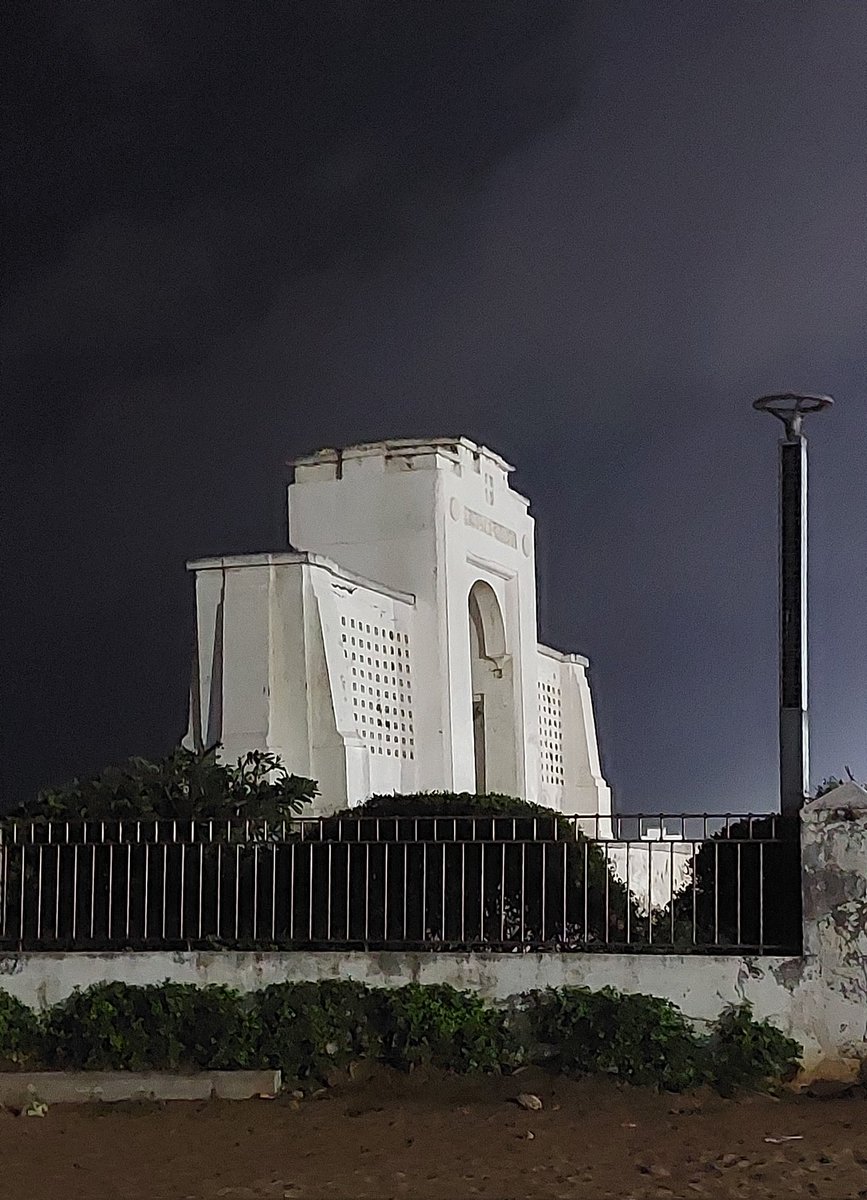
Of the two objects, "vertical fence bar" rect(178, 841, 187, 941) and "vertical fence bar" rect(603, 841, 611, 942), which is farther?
"vertical fence bar" rect(178, 841, 187, 941)

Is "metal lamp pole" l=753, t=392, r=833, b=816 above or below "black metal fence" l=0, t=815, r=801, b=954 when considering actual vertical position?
above

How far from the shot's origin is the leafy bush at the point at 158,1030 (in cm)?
1023

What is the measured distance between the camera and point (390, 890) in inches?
432

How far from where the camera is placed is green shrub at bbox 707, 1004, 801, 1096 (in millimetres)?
9469

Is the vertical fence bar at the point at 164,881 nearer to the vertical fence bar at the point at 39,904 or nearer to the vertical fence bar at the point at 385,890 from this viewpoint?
the vertical fence bar at the point at 39,904

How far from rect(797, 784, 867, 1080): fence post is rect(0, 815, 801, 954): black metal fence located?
0.32 m

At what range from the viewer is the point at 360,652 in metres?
17.0

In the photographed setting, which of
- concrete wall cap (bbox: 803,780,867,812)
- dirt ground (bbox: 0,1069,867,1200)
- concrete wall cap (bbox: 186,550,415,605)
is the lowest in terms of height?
dirt ground (bbox: 0,1069,867,1200)

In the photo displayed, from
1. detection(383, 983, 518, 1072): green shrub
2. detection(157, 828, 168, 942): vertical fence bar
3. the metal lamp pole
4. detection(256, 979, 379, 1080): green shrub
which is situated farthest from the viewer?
detection(157, 828, 168, 942): vertical fence bar

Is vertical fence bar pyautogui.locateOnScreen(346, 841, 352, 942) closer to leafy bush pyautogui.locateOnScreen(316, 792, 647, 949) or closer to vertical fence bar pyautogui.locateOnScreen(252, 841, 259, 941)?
leafy bush pyautogui.locateOnScreen(316, 792, 647, 949)

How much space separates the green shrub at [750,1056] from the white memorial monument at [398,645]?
21.6 ft

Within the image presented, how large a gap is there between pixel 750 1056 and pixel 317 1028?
8.37 feet

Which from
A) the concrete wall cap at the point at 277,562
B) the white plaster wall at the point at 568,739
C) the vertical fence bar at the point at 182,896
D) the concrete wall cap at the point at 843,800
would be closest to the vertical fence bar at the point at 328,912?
the vertical fence bar at the point at 182,896

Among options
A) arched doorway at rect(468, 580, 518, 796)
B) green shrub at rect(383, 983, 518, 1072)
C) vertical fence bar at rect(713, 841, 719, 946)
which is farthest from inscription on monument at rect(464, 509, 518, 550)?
green shrub at rect(383, 983, 518, 1072)
